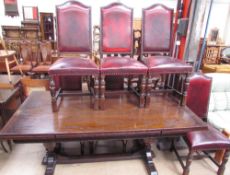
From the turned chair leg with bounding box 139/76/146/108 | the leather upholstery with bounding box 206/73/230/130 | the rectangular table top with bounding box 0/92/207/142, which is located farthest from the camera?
the leather upholstery with bounding box 206/73/230/130

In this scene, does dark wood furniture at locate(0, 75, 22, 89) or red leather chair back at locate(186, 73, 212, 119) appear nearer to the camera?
red leather chair back at locate(186, 73, 212, 119)

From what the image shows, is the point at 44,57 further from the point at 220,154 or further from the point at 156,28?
the point at 220,154

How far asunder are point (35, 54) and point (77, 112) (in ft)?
8.79

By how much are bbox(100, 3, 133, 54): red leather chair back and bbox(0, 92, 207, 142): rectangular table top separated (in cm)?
67

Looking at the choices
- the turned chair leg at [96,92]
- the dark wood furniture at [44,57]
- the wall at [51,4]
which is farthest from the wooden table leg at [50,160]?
the wall at [51,4]

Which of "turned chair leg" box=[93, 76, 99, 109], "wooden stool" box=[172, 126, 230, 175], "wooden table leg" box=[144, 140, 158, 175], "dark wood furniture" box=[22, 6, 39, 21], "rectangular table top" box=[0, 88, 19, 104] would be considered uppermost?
"dark wood furniture" box=[22, 6, 39, 21]

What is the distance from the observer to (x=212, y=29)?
6.08 meters

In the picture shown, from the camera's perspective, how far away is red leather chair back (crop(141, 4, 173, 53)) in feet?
7.19

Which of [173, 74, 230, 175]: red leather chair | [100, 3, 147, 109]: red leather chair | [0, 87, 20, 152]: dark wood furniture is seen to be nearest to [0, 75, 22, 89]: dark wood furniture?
[0, 87, 20, 152]: dark wood furniture

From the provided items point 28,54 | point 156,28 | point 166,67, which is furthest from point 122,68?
point 28,54

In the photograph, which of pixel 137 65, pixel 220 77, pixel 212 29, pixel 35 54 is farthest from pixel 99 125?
pixel 212 29

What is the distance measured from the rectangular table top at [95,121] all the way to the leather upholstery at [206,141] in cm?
12

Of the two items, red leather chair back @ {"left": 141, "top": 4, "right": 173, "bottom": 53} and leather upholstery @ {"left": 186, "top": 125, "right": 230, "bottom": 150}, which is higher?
red leather chair back @ {"left": 141, "top": 4, "right": 173, "bottom": 53}

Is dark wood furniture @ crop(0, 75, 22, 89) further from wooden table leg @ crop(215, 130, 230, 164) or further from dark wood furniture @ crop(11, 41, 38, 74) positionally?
wooden table leg @ crop(215, 130, 230, 164)
